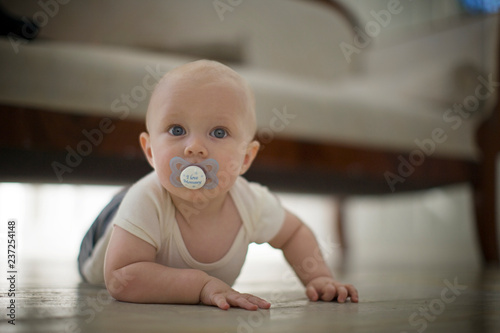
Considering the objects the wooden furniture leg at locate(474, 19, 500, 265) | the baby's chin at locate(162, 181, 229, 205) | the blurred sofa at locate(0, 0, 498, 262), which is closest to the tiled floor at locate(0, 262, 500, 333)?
the baby's chin at locate(162, 181, 229, 205)

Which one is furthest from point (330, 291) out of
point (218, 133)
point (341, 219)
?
point (341, 219)

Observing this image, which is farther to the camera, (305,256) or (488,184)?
(488,184)

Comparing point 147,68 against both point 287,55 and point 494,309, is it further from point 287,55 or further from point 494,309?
point 287,55

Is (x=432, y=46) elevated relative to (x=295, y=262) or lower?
elevated

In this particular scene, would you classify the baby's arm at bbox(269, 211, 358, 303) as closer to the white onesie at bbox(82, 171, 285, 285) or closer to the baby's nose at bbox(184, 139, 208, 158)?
the white onesie at bbox(82, 171, 285, 285)

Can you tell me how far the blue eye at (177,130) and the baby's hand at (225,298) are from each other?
0.17 meters

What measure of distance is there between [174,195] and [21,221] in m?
1.82

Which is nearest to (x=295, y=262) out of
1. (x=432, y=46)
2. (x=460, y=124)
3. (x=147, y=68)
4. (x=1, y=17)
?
(x=147, y=68)

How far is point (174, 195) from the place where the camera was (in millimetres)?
629

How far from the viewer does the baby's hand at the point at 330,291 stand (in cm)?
62

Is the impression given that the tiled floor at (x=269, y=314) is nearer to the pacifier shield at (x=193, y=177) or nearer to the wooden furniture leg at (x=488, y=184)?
the pacifier shield at (x=193, y=177)

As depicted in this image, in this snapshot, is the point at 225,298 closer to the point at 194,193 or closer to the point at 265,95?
the point at 194,193

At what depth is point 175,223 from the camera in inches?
24.7

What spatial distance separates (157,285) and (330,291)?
0.70 ft
